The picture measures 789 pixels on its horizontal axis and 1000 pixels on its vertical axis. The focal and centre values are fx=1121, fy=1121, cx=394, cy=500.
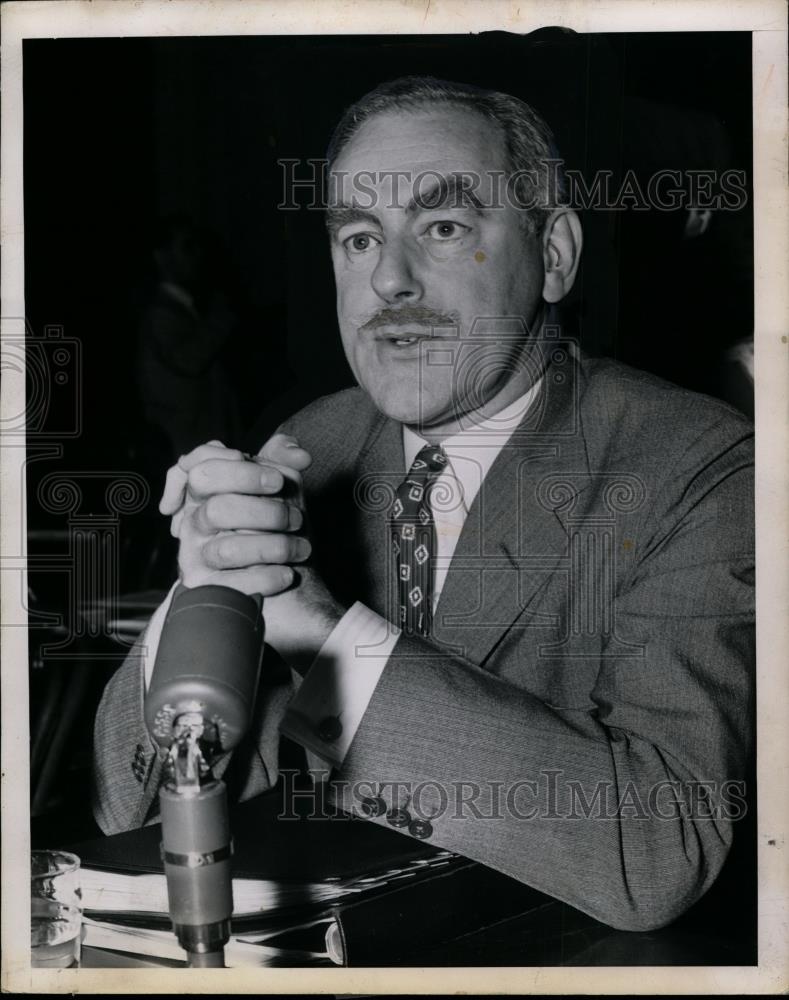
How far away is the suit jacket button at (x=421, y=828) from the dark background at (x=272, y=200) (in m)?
0.46

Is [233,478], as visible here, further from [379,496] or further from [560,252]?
[560,252]

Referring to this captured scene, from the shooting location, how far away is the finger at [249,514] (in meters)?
1.45

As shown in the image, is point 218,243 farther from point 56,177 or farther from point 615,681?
point 615,681

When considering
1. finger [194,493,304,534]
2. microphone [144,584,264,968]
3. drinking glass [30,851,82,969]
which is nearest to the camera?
microphone [144,584,264,968]

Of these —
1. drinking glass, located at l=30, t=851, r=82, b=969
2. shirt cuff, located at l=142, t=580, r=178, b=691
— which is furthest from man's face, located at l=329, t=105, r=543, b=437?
drinking glass, located at l=30, t=851, r=82, b=969

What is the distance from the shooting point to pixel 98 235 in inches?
61.4

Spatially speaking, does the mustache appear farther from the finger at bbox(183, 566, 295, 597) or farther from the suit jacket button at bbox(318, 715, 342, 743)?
the suit jacket button at bbox(318, 715, 342, 743)

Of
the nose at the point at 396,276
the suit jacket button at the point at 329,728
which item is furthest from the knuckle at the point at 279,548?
the nose at the point at 396,276

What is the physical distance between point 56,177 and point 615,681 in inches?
40.9

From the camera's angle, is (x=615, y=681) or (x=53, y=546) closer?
(x=615, y=681)

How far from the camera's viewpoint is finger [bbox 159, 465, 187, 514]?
1542 millimetres

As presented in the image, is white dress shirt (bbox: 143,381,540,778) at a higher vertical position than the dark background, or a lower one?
lower

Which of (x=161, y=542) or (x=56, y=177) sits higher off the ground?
(x=56, y=177)

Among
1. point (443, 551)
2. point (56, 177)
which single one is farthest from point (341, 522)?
point (56, 177)
